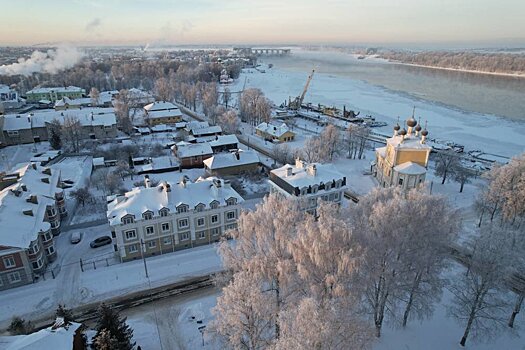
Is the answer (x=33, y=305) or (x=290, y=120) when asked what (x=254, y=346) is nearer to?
(x=33, y=305)

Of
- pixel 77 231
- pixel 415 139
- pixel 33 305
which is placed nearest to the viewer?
pixel 33 305

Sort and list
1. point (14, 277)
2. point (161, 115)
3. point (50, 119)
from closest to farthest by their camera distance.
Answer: point (14, 277)
point (50, 119)
point (161, 115)

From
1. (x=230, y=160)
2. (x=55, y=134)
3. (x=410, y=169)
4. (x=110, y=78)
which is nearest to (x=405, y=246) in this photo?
(x=410, y=169)

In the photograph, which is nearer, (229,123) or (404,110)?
(229,123)

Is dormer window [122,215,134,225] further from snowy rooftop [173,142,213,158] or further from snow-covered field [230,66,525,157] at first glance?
snow-covered field [230,66,525,157]

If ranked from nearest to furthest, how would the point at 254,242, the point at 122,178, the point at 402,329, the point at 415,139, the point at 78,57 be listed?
the point at 254,242 < the point at 402,329 < the point at 415,139 < the point at 122,178 < the point at 78,57

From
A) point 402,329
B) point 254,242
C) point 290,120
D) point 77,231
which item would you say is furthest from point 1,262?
point 290,120

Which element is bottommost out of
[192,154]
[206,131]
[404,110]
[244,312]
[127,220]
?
[404,110]

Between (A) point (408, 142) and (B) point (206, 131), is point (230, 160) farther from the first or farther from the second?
(A) point (408, 142)
